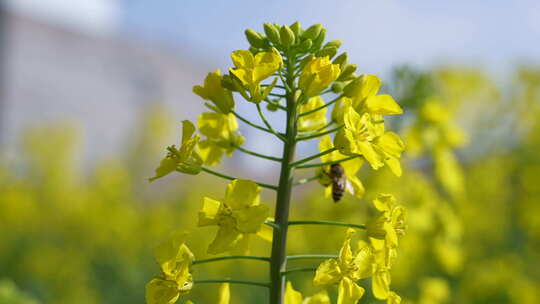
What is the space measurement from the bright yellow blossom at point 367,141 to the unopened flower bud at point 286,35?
8.1 inches

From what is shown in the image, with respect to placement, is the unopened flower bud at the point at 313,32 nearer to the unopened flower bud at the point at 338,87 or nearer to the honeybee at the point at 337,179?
the unopened flower bud at the point at 338,87

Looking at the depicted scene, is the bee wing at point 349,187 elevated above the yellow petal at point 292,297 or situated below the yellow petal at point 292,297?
above

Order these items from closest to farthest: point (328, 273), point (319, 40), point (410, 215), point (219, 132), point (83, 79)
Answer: point (328, 273) < point (319, 40) < point (219, 132) < point (410, 215) < point (83, 79)

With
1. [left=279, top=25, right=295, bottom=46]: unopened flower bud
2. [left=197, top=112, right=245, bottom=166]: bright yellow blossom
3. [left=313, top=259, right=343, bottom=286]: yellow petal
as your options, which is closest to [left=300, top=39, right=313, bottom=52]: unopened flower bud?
[left=279, top=25, right=295, bottom=46]: unopened flower bud

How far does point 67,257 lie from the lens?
20.1 feet

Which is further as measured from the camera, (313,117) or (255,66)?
(313,117)

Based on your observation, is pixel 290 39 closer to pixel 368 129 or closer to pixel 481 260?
pixel 368 129

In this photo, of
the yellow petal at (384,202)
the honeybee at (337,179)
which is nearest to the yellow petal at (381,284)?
the yellow petal at (384,202)

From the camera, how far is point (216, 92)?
1345 millimetres

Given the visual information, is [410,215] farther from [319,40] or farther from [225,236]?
[225,236]

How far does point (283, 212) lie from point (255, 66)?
306 millimetres

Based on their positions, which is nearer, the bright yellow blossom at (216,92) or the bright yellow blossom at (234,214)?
the bright yellow blossom at (234,214)

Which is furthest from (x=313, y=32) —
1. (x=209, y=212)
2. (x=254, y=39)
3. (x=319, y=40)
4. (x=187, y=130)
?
(x=209, y=212)

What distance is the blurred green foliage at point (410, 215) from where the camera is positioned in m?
3.00
